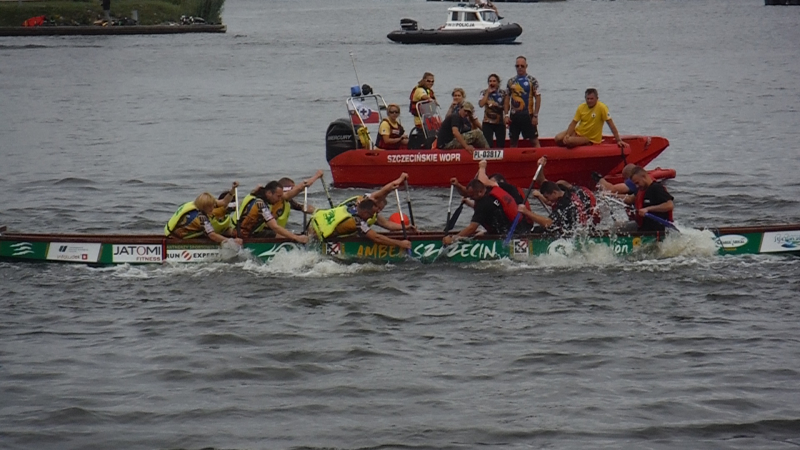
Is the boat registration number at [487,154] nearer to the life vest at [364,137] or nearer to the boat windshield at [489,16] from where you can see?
the life vest at [364,137]

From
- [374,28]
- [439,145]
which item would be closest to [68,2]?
[374,28]

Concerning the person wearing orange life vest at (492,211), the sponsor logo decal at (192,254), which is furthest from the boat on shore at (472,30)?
the sponsor logo decal at (192,254)

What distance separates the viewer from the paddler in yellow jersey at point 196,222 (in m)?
14.6

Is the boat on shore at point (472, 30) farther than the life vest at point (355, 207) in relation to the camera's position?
Yes

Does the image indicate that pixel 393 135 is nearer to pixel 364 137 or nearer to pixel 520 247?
pixel 364 137

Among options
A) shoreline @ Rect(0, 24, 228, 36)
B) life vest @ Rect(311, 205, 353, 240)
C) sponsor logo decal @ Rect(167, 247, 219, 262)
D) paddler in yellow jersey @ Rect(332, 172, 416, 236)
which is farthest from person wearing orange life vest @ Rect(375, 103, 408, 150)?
shoreline @ Rect(0, 24, 228, 36)

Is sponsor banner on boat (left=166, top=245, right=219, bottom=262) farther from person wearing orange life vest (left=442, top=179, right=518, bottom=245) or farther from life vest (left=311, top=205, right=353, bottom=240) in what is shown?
person wearing orange life vest (left=442, top=179, right=518, bottom=245)

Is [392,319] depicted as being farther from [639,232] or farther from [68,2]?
[68,2]

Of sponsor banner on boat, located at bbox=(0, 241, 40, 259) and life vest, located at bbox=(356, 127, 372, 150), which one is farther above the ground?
life vest, located at bbox=(356, 127, 372, 150)

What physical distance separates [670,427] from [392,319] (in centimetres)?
412

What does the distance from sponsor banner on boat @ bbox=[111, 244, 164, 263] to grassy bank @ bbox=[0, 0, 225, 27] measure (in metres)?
56.9

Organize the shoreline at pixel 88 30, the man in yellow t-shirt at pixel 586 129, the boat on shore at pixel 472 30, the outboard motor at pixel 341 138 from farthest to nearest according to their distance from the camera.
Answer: the shoreline at pixel 88 30, the boat on shore at pixel 472 30, the outboard motor at pixel 341 138, the man in yellow t-shirt at pixel 586 129

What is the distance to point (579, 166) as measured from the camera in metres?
19.6

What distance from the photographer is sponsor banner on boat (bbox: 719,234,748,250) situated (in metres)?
14.8
